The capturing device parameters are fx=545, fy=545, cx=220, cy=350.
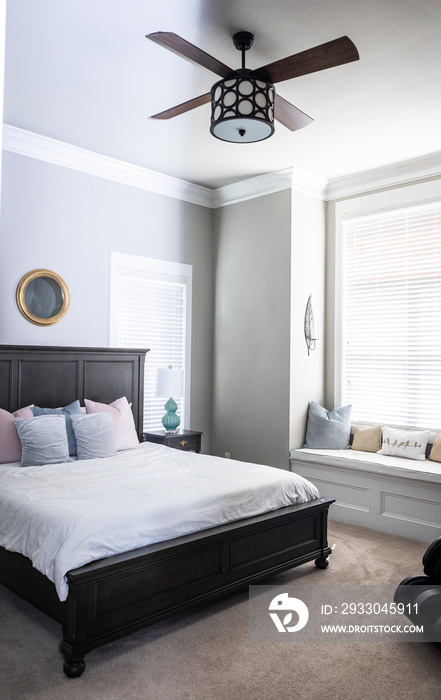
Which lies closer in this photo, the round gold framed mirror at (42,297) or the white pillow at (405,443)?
the round gold framed mirror at (42,297)

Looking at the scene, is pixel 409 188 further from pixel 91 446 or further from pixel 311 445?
pixel 91 446

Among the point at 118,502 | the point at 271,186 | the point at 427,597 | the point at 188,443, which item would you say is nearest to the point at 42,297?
the point at 188,443

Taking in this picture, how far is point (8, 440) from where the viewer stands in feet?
12.2

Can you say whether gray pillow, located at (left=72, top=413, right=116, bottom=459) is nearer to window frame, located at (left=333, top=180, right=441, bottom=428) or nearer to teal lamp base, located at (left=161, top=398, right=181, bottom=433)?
teal lamp base, located at (left=161, top=398, right=181, bottom=433)

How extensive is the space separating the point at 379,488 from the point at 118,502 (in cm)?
245

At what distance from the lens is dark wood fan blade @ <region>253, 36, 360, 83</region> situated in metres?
2.32

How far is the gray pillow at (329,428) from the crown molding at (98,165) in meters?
2.44

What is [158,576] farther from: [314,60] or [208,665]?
→ [314,60]

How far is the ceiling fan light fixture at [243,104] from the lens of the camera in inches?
106

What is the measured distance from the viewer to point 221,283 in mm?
5672

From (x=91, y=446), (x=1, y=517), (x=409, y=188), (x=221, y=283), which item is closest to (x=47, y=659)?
(x=1, y=517)

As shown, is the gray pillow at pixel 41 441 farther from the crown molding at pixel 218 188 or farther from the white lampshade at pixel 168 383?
the crown molding at pixel 218 188

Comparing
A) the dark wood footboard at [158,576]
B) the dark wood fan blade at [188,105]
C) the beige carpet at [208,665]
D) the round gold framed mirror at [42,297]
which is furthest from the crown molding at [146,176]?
the beige carpet at [208,665]

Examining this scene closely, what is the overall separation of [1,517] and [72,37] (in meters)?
2.58
